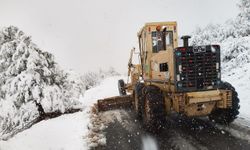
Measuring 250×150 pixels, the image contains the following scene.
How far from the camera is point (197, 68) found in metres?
7.63

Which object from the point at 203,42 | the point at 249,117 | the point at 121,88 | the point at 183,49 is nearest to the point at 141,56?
the point at 183,49

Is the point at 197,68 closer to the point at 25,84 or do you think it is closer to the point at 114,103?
the point at 114,103

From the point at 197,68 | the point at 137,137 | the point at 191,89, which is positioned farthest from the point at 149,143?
the point at 197,68

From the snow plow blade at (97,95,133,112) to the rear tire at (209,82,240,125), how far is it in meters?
4.78

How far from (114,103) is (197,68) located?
575 cm

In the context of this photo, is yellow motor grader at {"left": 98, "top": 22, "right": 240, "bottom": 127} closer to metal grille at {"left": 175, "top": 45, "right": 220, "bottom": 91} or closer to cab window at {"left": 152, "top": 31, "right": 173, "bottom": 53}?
metal grille at {"left": 175, "top": 45, "right": 220, "bottom": 91}

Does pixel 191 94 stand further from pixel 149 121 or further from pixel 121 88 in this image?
pixel 121 88

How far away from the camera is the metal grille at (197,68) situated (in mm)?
7488

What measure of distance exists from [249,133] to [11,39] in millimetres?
10730

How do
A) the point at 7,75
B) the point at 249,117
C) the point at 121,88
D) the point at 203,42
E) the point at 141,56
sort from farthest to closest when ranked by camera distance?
the point at 203,42 < the point at 121,88 < the point at 7,75 < the point at 141,56 < the point at 249,117

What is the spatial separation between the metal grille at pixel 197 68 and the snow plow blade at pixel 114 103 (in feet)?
17.6

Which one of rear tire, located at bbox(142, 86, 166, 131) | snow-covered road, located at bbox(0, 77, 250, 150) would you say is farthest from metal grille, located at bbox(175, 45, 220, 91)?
snow-covered road, located at bbox(0, 77, 250, 150)

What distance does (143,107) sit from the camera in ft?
29.3

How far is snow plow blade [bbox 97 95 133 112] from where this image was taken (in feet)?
41.2
